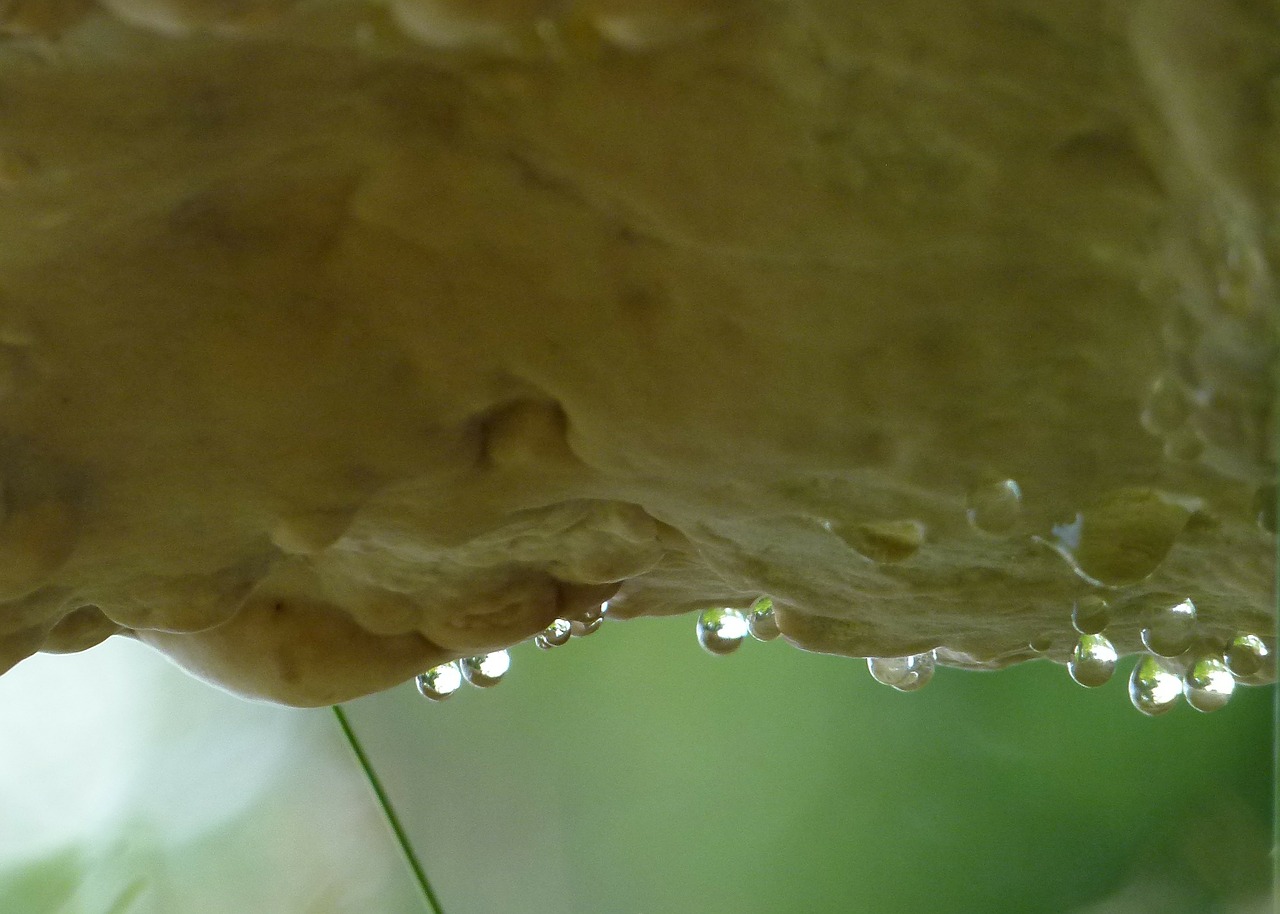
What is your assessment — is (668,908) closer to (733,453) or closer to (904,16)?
(733,453)

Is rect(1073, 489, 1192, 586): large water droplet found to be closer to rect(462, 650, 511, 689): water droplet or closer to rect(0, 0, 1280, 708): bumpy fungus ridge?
rect(0, 0, 1280, 708): bumpy fungus ridge

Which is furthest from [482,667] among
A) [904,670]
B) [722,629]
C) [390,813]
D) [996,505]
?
[390,813]

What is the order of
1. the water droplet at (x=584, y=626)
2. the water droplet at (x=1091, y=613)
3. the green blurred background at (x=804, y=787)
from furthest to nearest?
the green blurred background at (x=804, y=787) → the water droplet at (x=584, y=626) → the water droplet at (x=1091, y=613)

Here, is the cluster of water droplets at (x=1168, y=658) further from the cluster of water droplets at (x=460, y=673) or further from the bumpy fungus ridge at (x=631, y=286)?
the cluster of water droplets at (x=460, y=673)

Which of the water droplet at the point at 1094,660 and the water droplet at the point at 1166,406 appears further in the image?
the water droplet at the point at 1094,660

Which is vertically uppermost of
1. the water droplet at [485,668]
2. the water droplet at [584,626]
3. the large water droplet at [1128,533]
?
the water droplet at [485,668]

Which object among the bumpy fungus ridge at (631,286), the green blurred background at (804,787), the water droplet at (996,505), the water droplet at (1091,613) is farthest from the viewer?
the green blurred background at (804,787)

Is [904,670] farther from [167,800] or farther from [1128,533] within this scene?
[167,800]

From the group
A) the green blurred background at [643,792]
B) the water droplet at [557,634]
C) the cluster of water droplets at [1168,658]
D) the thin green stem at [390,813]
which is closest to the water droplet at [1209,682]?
the cluster of water droplets at [1168,658]
